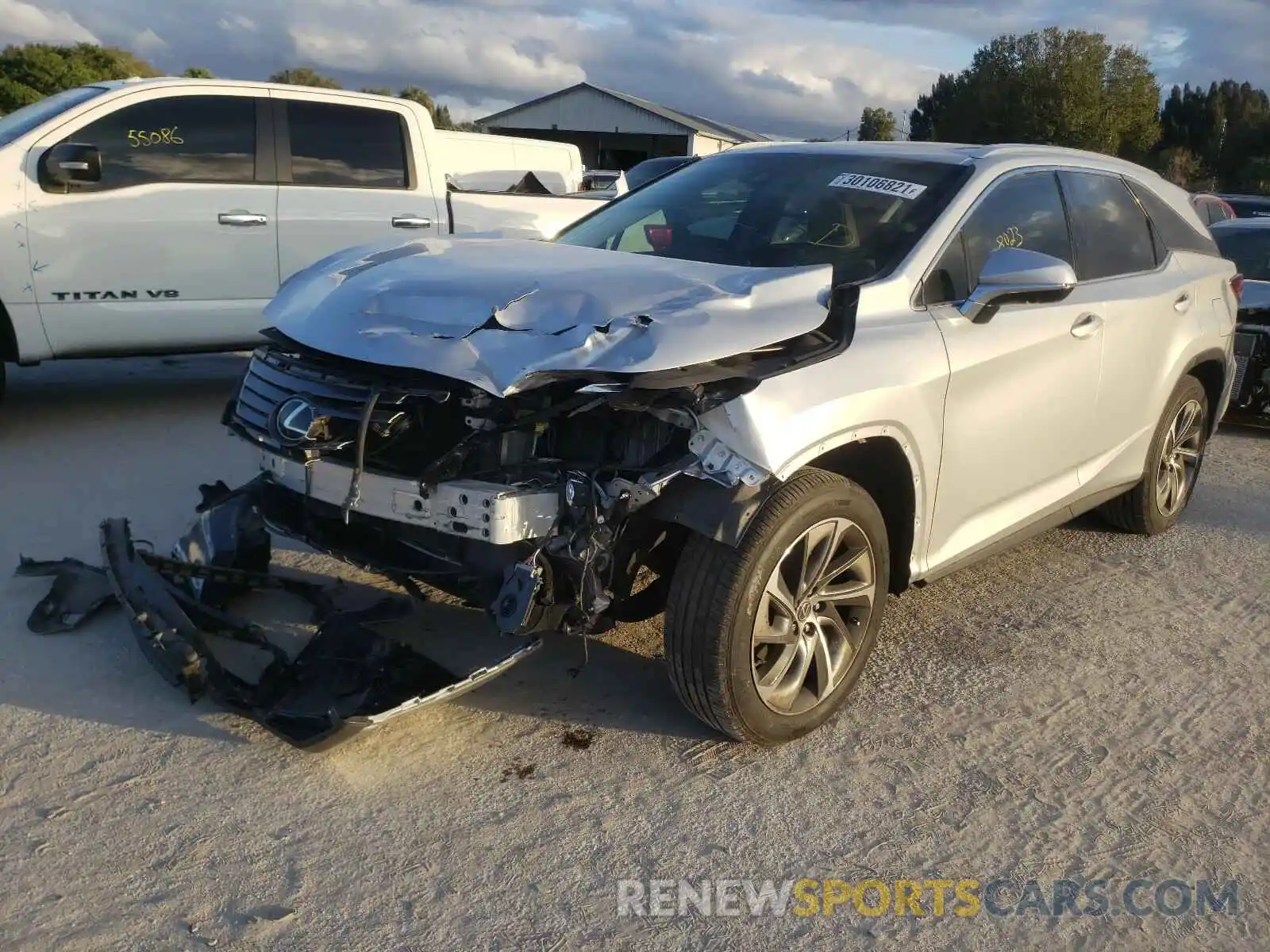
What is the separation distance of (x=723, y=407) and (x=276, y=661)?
1.70m

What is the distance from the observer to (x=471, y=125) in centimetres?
4216

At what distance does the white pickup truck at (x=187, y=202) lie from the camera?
6.30 meters

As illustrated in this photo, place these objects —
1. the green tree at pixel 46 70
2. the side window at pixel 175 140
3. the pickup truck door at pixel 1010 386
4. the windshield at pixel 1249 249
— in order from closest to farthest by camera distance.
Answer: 1. the pickup truck door at pixel 1010 386
2. the side window at pixel 175 140
3. the windshield at pixel 1249 249
4. the green tree at pixel 46 70

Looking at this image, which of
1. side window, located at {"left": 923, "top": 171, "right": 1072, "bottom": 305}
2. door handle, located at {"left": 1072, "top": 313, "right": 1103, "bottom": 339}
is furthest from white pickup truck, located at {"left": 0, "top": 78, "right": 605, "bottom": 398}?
door handle, located at {"left": 1072, "top": 313, "right": 1103, "bottom": 339}

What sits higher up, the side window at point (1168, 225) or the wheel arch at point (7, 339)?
the side window at point (1168, 225)

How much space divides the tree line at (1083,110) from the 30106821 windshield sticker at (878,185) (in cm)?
4344

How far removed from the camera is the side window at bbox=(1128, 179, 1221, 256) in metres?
5.16

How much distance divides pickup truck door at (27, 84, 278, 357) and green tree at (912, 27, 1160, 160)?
1794 inches

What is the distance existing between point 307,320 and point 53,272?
3.74m

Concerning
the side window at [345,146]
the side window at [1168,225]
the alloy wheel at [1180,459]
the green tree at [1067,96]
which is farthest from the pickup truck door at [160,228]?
the green tree at [1067,96]

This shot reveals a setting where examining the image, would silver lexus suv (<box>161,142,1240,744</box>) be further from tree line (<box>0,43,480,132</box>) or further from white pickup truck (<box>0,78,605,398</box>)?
tree line (<box>0,43,480,132</box>)

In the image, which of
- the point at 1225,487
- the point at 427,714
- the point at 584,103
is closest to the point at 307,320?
the point at 427,714

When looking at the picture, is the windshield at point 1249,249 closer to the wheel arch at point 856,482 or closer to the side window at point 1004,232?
the side window at point 1004,232

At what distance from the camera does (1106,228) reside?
4.84 meters
